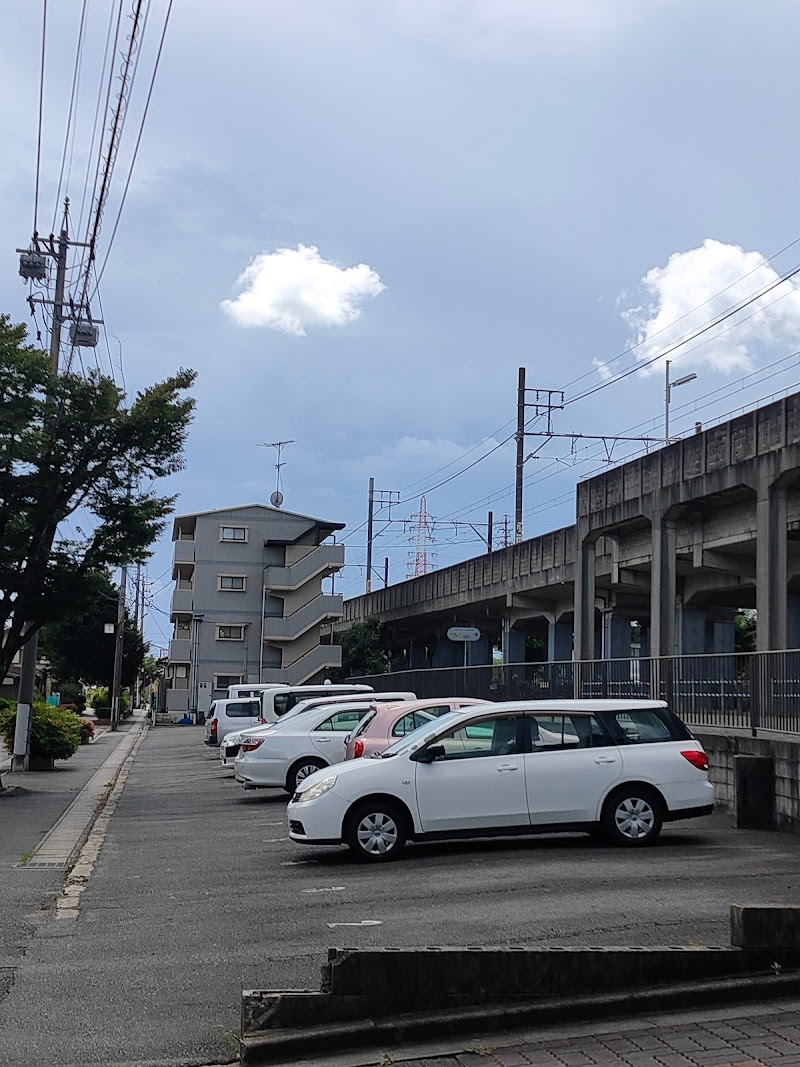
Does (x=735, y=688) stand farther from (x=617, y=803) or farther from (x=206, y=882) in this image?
(x=206, y=882)

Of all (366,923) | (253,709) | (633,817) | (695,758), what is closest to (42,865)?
(366,923)

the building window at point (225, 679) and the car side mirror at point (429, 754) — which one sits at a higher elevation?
the building window at point (225, 679)

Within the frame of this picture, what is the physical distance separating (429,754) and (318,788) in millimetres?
1202

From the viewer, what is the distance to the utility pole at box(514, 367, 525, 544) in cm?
4720

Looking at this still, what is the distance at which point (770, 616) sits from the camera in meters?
24.2

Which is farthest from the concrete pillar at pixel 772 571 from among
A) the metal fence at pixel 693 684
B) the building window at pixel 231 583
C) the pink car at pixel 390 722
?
the building window at pixel 231 583

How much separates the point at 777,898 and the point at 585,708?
3.61 metres

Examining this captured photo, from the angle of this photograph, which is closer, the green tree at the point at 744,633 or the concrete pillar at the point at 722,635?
the concrete pillar at the point at 722,635

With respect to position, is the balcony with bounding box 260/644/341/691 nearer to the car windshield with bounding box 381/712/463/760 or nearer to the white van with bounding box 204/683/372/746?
the white van with bounding box 204/683/372/746

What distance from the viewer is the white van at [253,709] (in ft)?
102

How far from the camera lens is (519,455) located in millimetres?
47906

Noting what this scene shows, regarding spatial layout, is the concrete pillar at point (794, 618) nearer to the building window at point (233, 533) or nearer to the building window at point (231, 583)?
the building window at point (231, 583)

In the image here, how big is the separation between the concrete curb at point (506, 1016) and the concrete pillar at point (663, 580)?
2187 centimetres

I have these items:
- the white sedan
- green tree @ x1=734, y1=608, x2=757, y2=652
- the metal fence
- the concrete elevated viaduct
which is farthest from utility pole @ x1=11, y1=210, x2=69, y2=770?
green tree @ x1=734, y1=608, x2=757, y2=652
